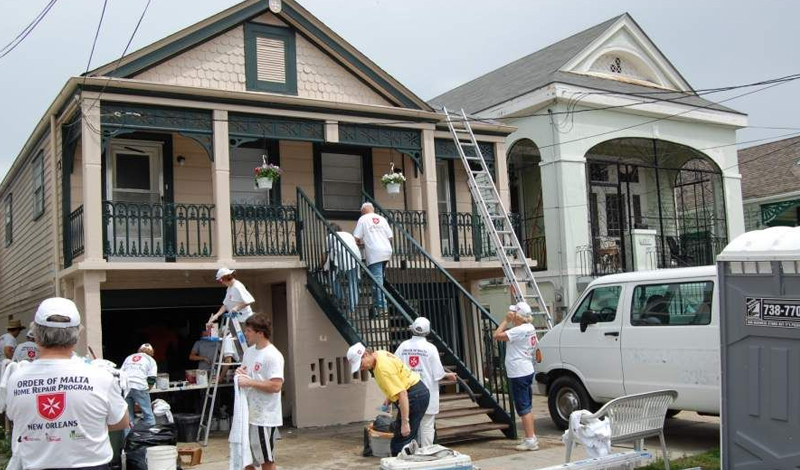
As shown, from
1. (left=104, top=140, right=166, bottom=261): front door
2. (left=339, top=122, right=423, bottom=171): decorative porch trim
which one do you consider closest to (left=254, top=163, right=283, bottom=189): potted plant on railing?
(left=339, top=122, right=423, bottom=171): decorative porch trim

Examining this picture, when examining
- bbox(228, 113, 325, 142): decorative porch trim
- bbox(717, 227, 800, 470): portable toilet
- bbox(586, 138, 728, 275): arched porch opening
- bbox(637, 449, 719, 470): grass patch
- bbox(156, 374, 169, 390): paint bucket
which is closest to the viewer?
bbox(717, 227, 800, 470): portable toilet

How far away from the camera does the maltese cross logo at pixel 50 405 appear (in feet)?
13.0

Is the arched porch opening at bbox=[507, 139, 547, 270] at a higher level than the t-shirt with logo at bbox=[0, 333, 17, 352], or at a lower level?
higher

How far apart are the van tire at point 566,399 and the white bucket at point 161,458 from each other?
5.39 meters

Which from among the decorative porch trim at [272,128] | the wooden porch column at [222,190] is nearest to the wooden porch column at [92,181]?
the wooden porch column at [222,190]

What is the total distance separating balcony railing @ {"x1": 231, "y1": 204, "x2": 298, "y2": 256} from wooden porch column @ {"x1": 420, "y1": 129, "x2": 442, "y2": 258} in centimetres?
250

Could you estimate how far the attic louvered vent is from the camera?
13.6m

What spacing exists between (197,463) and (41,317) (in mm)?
5992

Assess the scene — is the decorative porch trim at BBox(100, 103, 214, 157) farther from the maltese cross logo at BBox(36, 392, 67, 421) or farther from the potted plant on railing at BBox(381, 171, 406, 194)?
the maltese cross logo at BBox(36, 392, 67, 421)

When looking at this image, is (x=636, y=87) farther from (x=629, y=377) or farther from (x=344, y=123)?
(x=629, y=377)

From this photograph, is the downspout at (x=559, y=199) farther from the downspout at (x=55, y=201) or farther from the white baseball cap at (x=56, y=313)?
the white baseball cap at (x=56, y=313)

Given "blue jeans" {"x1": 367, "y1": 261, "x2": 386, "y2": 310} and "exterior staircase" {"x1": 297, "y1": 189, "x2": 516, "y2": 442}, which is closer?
"exterior staircase" {"x1": 297, "y1": 189, "x2": 516, "y2": 442}

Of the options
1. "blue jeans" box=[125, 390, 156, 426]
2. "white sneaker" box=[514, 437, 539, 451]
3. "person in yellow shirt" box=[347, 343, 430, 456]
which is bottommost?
"white sneaker" box=[514, 437, 539, 451]

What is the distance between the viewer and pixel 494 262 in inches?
599
